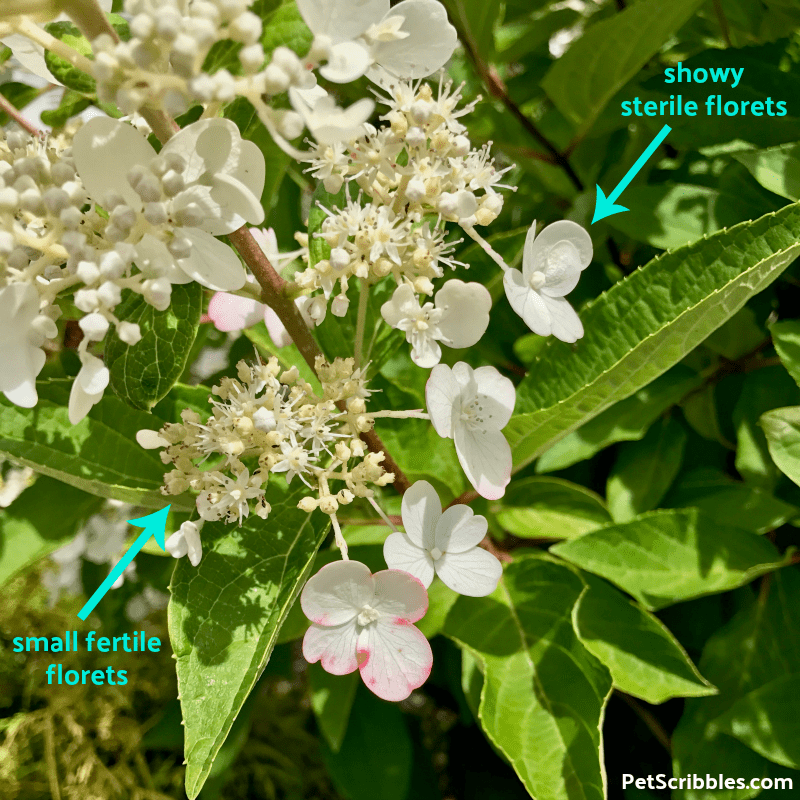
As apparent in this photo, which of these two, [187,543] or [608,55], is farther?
[608,55]

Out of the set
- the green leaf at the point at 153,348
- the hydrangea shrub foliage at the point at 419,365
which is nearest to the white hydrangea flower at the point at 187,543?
the hydrangea shrub foliage at the point at 419,365

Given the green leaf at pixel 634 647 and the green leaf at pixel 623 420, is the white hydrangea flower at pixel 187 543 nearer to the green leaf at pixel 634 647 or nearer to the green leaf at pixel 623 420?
the green leaf at pixel 634 647

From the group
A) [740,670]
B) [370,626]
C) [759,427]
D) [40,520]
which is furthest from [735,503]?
[40,520]

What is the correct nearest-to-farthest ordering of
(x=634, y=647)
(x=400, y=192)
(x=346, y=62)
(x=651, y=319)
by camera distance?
(x=346, y=62)
(x=400, y=192)
(x=651, y=319)
(x=634, y=647)

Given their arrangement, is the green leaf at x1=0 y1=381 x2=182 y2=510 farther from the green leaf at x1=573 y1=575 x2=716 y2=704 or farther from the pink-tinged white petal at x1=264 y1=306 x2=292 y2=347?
the green leaf at x1=573 y1=575 x2=716 y2=704

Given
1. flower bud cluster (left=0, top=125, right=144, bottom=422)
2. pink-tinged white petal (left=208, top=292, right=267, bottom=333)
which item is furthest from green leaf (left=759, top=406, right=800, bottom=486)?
flower bud cluster (left=0, top=125, right=144, bottom=422)

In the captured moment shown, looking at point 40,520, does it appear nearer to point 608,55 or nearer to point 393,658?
point 393,658

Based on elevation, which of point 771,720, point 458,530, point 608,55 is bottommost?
point 771,720

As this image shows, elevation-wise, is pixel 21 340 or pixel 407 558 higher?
pixel 21 340
